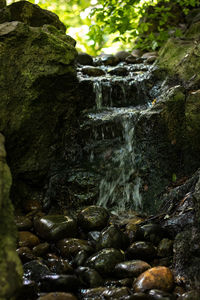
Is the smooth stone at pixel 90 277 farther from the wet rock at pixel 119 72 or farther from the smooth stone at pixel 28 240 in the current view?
the wet rock at pixel 119 72

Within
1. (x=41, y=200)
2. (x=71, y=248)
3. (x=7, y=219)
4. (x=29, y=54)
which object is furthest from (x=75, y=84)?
(x=7, y=219)

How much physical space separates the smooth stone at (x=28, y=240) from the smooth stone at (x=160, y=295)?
171 centimetres

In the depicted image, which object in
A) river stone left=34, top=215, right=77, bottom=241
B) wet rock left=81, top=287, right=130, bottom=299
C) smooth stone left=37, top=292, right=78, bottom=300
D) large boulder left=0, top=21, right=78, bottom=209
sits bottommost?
wet rock left=81, top=287, right=130, bottom=299

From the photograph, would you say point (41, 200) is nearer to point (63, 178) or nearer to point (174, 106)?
point (63, 178)

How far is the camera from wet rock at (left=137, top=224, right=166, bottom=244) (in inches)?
129

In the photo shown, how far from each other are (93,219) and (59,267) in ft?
3.39

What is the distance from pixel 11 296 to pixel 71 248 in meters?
1.72

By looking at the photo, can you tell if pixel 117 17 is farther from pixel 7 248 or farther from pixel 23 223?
pixel 7 248

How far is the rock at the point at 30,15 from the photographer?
18.3ft

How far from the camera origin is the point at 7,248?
184 cm

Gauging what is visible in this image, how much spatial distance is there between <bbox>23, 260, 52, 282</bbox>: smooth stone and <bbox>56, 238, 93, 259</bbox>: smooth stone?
46 cm

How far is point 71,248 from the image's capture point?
3.36 m

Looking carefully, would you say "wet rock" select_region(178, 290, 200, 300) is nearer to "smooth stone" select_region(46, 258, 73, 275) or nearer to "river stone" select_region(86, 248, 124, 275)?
"river stone" select_region(86, 248, 124, 275)

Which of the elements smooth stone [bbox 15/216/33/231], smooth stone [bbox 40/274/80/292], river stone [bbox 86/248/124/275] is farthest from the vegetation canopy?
smooth stone [bbox 40/274/80/292]
